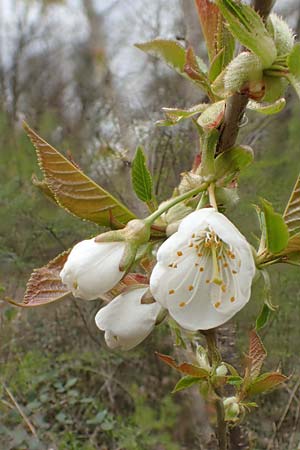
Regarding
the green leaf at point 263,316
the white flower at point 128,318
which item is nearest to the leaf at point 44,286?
the white flower at point 128,318

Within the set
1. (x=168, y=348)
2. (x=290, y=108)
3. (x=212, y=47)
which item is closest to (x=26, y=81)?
(x=290, y=108)

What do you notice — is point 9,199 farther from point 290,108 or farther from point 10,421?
point 290,108

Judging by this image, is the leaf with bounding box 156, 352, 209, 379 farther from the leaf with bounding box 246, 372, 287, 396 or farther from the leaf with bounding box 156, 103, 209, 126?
the leaf with bounding box 156, 103, 209, 126

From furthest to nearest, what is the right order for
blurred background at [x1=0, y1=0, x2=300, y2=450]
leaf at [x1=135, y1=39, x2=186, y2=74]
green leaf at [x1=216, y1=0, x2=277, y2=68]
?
blurred background at [x1=0, y1=0, x2=300, y2=450] < leaf at [x1=135, y1=39, x2=186, y2=74] < green leaf at [x1=216, y1=0, x2=277, y2=68]

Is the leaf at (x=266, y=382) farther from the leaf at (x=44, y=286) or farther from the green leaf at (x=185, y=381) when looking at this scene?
the leaf at (x=44, y=286)

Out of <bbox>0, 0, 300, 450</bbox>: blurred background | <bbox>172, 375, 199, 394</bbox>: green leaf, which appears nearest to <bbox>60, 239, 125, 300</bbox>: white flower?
<bbox>172, 375, 199, 394</bbox>: green leaf

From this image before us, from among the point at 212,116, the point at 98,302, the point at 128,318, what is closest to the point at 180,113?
the point at 212,116

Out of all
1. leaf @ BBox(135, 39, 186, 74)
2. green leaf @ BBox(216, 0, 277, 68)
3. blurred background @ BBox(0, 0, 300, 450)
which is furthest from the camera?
blurred background @ BBox(0, 0, 300, 450)
